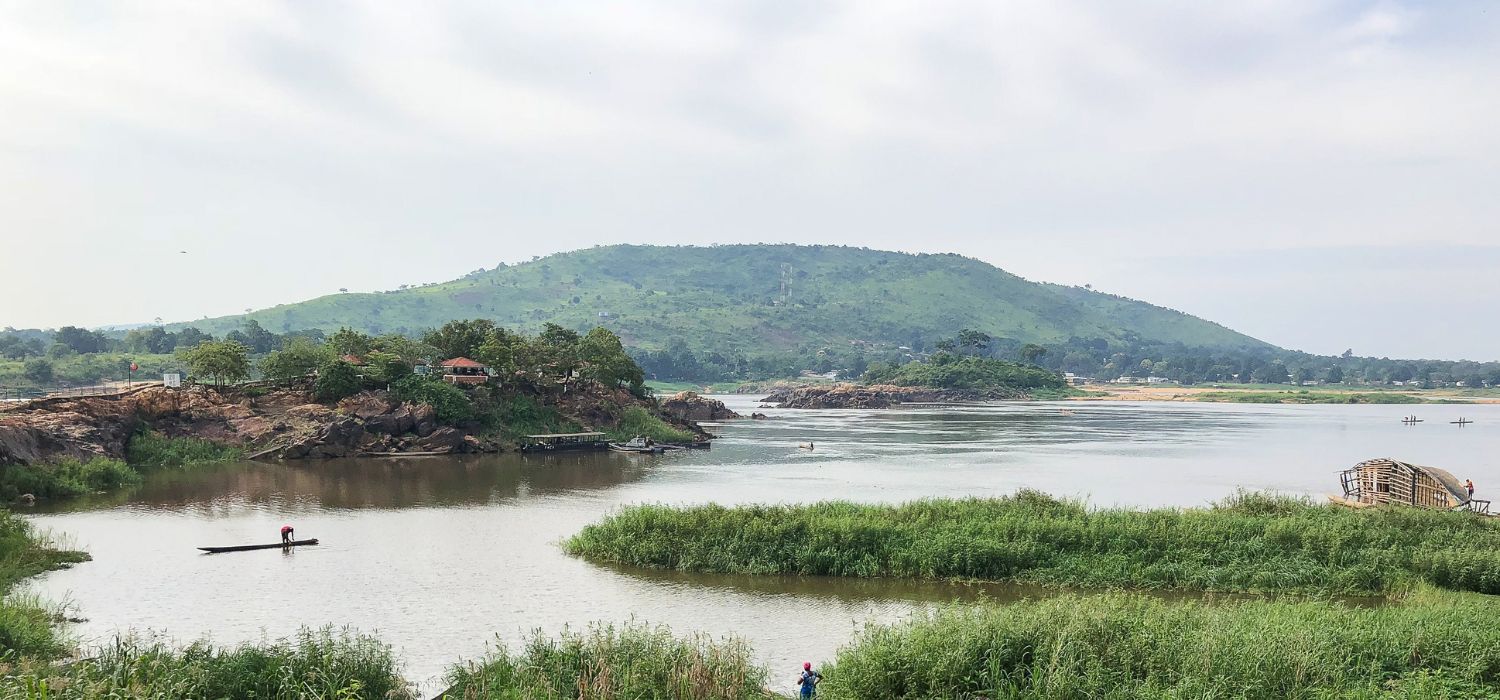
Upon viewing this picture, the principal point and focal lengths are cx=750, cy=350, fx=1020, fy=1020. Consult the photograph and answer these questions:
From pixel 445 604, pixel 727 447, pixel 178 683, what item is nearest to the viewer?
pixel 178 683

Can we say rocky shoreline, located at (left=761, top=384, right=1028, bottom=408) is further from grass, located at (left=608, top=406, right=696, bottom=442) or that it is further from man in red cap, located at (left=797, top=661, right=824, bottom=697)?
man in red cap, located at (left=797, top=661, right=824, bottom=697)

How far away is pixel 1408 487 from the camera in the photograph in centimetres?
4466

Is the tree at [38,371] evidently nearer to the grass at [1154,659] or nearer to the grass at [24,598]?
the grass at [24,598]

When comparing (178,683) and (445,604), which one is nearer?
(178,683)

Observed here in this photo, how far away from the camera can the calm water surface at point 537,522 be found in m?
27.1

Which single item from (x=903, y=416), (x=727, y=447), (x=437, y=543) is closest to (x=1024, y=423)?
(x=903, y=416)

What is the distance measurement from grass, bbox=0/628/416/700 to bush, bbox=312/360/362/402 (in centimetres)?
6049

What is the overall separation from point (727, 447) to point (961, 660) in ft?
232

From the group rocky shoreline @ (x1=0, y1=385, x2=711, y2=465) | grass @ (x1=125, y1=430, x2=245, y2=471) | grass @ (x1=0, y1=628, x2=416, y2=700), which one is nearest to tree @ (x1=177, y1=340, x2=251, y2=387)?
rocky shoreline @ (x1=0, y1=385, x2=711, y2=465)

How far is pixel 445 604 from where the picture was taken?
28984 millimetres

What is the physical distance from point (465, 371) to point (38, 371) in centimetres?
6982

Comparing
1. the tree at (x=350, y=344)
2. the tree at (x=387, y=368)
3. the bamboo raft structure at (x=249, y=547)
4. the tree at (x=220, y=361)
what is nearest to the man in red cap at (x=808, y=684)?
the bamboo raft structure at (x=249, y=547)

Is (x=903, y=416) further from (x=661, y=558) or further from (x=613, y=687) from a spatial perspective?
(x=613, y=687)

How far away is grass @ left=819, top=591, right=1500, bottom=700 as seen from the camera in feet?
56.7
